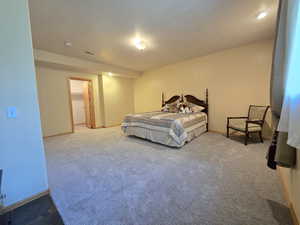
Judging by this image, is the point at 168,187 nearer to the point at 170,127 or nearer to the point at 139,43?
the point at 170,127

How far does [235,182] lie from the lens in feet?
5.68

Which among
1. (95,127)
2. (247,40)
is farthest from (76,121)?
(247,40)

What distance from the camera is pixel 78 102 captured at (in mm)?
6797

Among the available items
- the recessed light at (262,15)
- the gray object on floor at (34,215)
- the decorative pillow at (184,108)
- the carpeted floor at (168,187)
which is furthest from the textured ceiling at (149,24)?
the gray object on floor at (34,215)

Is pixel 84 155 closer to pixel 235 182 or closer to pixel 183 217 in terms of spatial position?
pixel 183 217

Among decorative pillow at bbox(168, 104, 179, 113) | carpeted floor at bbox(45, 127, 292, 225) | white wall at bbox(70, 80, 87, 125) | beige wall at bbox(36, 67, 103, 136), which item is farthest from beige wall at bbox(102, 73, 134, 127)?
carpeted floor at bbox(45, 127, 292, 225)

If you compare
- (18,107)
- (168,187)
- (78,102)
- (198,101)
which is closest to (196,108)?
(198,101)

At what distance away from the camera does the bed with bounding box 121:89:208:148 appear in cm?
297

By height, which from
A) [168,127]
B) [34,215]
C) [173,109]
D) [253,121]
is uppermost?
[173,109]

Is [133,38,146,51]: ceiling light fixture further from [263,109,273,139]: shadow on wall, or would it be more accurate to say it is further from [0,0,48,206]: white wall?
[263,109,273,139]: shadow on wall

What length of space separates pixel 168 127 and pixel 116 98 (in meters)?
3.86

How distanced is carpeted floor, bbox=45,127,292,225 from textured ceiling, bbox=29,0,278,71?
257 centimetres

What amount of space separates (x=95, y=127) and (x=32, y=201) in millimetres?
Answer: 4221

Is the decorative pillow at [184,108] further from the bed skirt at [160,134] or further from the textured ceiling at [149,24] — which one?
the textured ceiling at [149,24]
